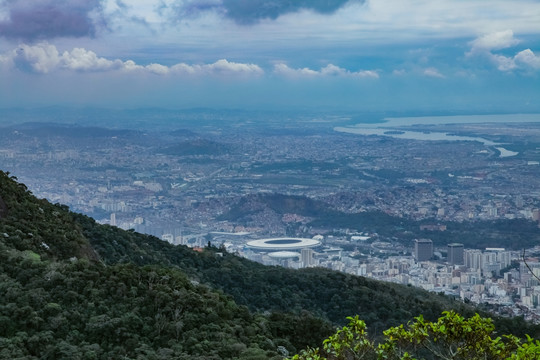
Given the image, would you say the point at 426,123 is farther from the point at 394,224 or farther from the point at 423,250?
the point at 423,250

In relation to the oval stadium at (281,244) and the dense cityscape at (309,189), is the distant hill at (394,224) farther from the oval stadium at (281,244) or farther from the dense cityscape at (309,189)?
the oval stadium at (281,244)

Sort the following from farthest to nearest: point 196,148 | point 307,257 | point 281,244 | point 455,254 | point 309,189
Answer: point 196,148 < point 309,189 < point 455,254 < point 281,244 < point 307,257

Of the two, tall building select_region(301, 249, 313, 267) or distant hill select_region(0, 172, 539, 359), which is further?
tall building select_region(301, 249, 313, 267)

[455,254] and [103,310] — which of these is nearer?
[103,310]

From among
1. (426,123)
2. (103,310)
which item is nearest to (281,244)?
(103,310)

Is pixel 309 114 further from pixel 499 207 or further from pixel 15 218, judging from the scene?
pixel 15 218

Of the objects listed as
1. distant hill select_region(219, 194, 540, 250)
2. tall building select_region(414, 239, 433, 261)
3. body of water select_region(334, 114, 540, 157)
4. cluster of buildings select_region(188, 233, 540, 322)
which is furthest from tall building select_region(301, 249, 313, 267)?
body of water select_region(334, 114, 540, 157)

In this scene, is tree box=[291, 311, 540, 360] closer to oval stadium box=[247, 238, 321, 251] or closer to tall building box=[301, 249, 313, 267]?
tall building box=[301, 249, 313, 267]
